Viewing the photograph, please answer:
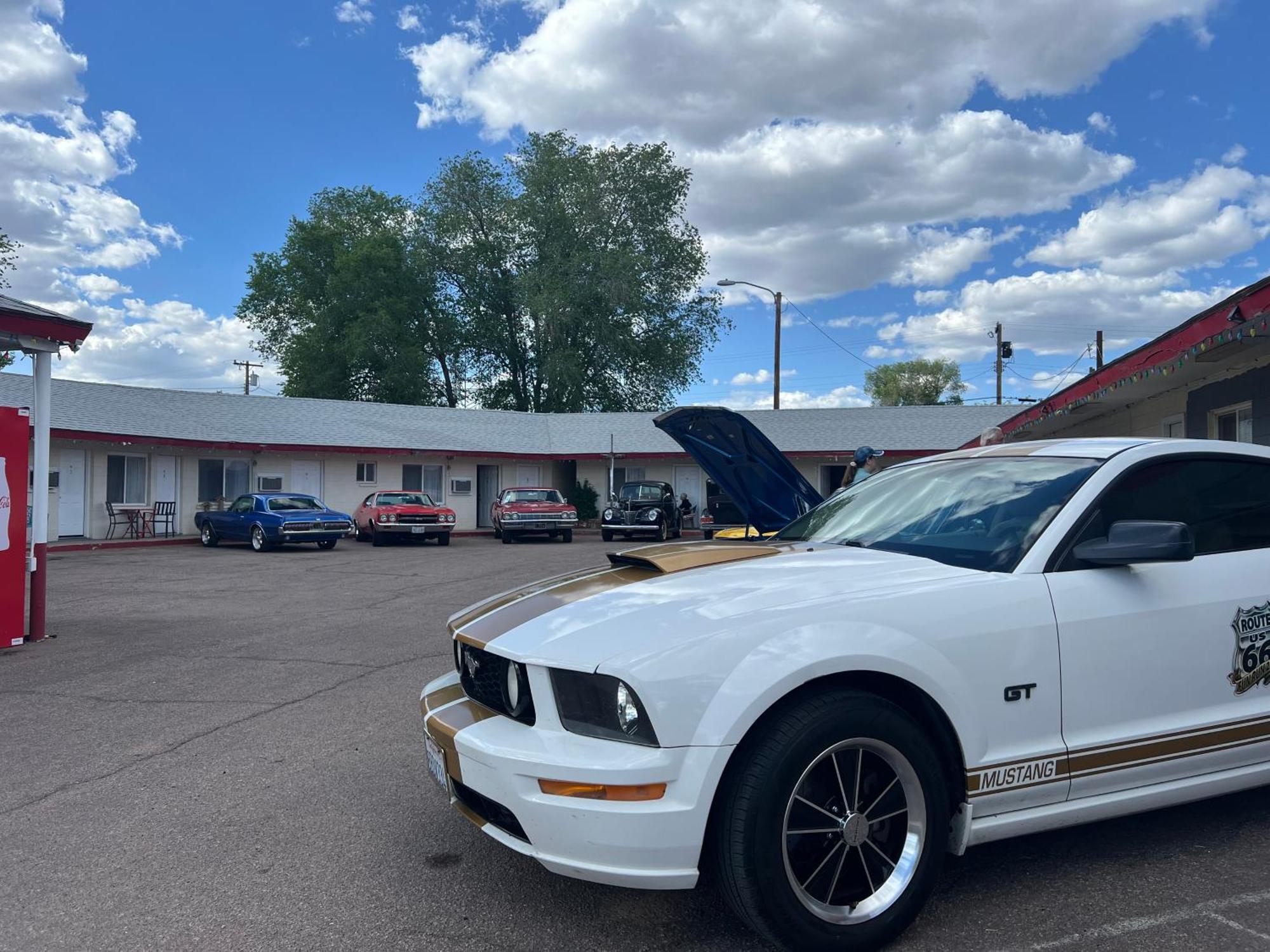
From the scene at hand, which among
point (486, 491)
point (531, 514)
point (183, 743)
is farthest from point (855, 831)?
point (486, 491)

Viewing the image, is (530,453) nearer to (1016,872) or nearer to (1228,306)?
(1228,306)

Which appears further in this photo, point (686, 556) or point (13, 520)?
point (13, 520)

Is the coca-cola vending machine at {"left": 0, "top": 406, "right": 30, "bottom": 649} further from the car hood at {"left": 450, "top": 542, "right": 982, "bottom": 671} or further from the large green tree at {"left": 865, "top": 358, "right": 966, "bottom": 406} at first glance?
the large green tree at {"left": 865, "top": 358, "right": 966, "bottom": 406}

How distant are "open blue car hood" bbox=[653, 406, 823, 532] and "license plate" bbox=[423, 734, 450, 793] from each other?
8.01 metres

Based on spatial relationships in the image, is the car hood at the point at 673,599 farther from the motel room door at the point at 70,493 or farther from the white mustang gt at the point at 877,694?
the motel room door at the point at 70,493

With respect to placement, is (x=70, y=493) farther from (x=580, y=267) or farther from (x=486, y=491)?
(x=580, y=267)

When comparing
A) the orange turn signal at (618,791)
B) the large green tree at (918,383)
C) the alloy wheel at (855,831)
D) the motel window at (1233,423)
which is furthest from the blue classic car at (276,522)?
the large green tree at (918,383)

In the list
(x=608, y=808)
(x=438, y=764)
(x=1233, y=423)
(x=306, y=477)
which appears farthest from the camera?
(x=306, y=477)

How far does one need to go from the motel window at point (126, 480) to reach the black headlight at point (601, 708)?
25395 mm

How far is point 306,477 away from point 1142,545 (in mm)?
28214

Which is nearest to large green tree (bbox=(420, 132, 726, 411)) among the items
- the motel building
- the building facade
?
the motel building

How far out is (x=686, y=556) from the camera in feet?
11.7

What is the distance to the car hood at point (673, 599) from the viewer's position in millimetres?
2736

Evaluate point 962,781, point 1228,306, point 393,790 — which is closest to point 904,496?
point 962,781
